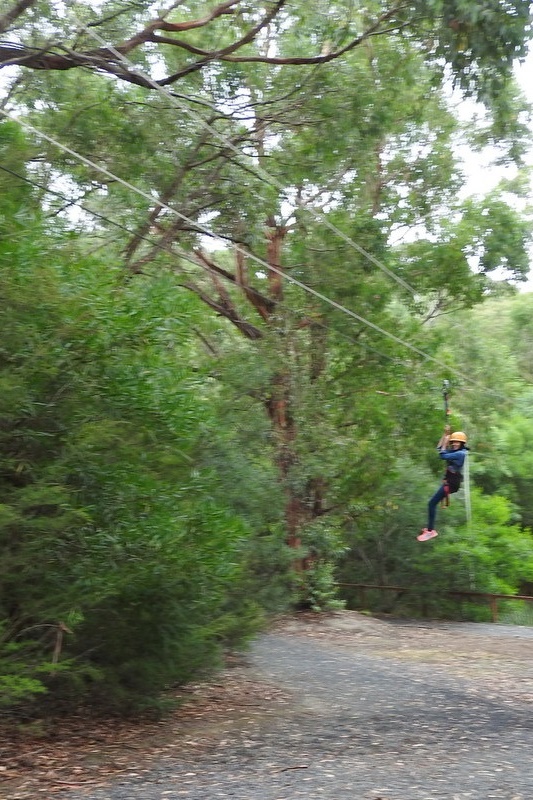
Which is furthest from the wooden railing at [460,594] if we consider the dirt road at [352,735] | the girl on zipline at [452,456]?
the dirt road at [352,735]

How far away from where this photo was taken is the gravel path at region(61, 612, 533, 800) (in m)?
6.98

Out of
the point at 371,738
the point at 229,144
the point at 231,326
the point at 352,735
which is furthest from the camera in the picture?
the point at 231,326

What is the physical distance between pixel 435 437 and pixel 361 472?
1.75 metres

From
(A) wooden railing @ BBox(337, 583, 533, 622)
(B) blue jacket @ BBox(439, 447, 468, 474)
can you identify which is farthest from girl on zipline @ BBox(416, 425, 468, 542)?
(A) wooden railing @ BBox(337, 583, 533, 622)

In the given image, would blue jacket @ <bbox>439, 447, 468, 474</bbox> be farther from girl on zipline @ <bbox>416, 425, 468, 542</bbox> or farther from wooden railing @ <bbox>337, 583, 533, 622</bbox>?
wooden railing @ <bbox>337, 583, 533, 622</bbox>

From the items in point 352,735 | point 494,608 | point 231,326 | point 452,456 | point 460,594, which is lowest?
point 352,735

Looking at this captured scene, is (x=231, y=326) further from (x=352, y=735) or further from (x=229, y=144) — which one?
(x=352, y=735)

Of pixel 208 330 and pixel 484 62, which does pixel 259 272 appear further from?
pixel 484 62

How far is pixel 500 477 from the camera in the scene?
28594mm

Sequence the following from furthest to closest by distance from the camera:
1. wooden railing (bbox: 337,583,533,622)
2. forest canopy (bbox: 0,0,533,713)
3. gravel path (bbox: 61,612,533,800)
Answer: wooden railing (bbox: 337,583,533,622)
forest canopy (bbox: 0,0,533,713)
gravel path (bbox: 61,612,533,800)

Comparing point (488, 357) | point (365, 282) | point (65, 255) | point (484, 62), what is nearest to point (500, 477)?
point (488, 357)

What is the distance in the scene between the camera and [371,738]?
28.5 feet

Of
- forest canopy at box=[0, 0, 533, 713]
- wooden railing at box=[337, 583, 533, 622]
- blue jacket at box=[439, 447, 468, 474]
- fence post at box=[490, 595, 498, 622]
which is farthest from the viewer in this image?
fence post at box=[490, 595, 498, 622]

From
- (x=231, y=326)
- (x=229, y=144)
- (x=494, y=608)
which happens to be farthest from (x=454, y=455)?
(x=494, y=608)
